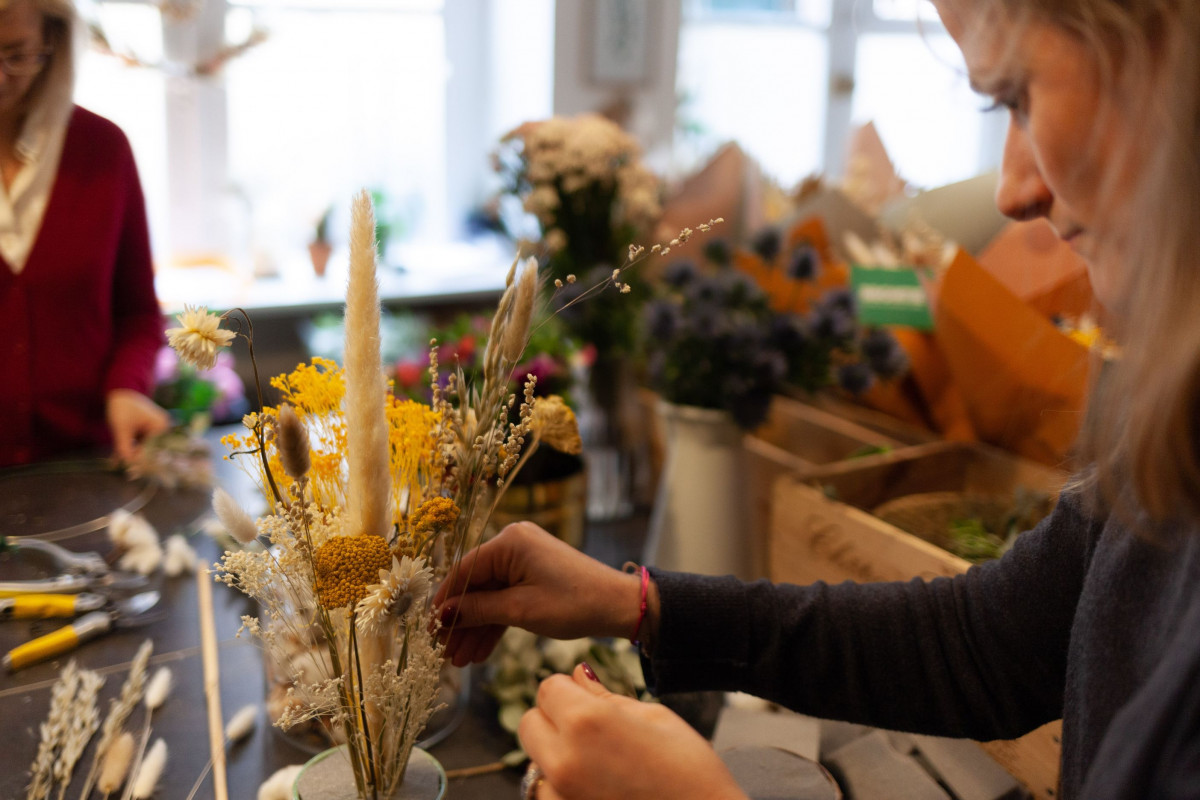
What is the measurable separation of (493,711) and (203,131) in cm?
224

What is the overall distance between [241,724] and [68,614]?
271mm

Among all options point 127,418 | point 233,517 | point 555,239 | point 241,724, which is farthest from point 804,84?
point 233,517

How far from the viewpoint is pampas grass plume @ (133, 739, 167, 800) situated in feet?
2.42

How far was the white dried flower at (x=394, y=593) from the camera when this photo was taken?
22.0 inches

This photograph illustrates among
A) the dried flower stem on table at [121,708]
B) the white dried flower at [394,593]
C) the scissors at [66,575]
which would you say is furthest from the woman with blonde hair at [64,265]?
the white dried flower at [394,593]

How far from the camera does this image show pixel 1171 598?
0.55 metres

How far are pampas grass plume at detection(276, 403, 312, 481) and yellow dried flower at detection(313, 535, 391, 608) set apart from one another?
0.06m

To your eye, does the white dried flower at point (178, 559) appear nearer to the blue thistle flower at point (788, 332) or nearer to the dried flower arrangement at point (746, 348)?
the dried flower arrangement at point (746, 348)

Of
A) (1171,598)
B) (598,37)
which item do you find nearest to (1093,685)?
(1171,598)

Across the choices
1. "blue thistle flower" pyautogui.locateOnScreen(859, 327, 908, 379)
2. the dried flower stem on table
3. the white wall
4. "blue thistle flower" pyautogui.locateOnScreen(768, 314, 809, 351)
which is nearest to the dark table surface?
the dried flower stem on table

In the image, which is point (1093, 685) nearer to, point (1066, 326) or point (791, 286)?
point (1066, 326)

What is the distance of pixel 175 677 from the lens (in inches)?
35.7

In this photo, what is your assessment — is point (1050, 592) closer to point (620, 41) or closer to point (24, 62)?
point (24, 62)

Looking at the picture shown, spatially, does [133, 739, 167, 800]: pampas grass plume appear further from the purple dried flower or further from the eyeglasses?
the purple dried flower
